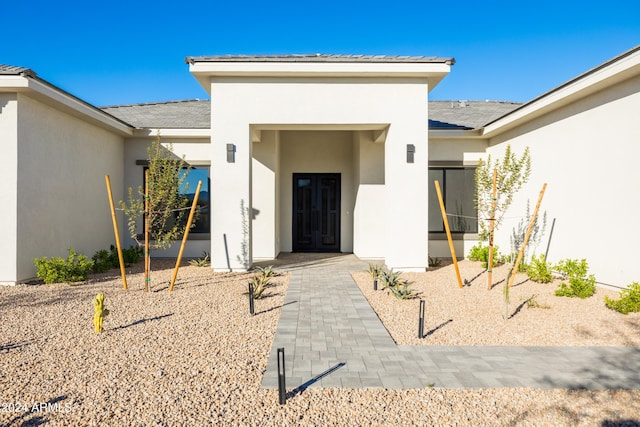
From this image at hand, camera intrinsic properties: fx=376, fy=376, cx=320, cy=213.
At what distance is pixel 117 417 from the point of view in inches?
115

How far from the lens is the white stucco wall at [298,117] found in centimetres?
870

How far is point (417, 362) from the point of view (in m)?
3.93

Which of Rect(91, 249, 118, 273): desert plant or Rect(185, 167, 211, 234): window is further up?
Rect(185, 167, 211, 234): window

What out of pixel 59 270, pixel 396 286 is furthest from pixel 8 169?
pixel 396 286

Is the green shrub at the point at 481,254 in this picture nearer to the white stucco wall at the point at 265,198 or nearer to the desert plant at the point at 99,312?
the white stucco wall at the point at 265,198

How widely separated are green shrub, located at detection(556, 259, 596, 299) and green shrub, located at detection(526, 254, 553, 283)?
315 millimetres

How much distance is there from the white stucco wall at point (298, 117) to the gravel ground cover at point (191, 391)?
11.6ft

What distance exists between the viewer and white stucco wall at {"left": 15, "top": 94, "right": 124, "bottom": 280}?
742cm

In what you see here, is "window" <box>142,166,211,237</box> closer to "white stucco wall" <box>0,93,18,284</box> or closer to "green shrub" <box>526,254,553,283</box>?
"white stucco wall" <box>0,93,18,284</box>

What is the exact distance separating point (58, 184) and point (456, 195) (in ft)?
33.9

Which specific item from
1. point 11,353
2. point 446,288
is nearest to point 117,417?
point 11,353

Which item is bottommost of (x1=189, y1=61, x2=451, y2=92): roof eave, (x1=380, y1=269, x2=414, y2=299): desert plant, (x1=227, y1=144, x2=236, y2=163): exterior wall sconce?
(x1=380, y1=269, x2=414, y2=299): desert plant

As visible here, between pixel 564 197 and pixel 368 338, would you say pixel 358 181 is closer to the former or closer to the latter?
pixel 564 197

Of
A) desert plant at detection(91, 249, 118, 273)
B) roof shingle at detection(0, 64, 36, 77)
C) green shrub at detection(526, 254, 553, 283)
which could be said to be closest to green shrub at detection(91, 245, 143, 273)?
desert plant at detection(91, 249, 118, 273)
